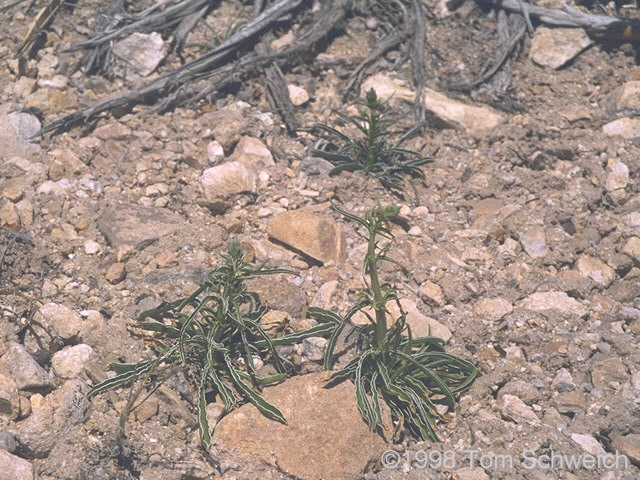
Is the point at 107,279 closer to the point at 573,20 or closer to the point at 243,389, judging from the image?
the point at 243,389

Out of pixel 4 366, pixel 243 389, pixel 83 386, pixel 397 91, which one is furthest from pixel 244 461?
pixel 397 91

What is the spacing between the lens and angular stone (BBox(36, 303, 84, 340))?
3.11 metres

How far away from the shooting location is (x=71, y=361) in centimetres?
301

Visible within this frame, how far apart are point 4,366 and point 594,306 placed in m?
2.75

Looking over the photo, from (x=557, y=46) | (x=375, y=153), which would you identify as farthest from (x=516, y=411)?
(x=557, y=46)

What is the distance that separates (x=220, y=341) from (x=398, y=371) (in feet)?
2.63

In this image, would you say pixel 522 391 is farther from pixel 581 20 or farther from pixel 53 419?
pixel 581 20

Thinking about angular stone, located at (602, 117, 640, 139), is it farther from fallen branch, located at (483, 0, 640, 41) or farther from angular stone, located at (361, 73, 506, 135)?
fallen branch, located at (483, 0, 640, 41)

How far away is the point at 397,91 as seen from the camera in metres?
4.61

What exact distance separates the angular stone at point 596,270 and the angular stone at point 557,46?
1748 mm

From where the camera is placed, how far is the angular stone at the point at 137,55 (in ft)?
15.1

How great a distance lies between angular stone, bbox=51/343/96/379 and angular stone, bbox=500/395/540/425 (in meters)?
1.81

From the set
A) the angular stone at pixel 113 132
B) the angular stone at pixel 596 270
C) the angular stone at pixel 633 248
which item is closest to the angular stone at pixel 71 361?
the angular stone at pixel 113 132

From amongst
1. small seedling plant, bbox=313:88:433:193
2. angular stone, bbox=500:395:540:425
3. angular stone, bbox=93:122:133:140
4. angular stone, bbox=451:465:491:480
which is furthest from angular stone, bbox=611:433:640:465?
angular stone, bbox=93:122:133:140
